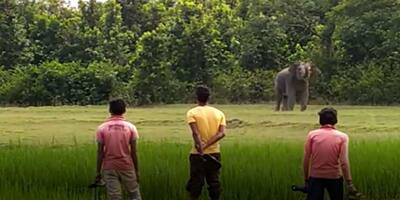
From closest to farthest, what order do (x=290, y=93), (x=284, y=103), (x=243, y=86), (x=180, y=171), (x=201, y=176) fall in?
(x=201, y=176) → (x=180, y=171) → (x=290, y=93) → (x=284, y=103) → (x=243, y=86)

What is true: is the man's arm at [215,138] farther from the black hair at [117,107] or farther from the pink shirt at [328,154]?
the pink shirt at [328,154]

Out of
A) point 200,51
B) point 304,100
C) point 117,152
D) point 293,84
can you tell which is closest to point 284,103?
point 293,84

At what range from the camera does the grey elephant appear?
28341 mm

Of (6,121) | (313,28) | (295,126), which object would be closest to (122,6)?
(313,28)

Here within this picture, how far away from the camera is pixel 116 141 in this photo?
25.7ft

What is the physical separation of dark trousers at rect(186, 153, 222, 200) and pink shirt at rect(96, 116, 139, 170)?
0.90 meters

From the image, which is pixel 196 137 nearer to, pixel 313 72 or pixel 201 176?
pixel 201 176

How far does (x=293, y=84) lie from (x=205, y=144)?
20.2m

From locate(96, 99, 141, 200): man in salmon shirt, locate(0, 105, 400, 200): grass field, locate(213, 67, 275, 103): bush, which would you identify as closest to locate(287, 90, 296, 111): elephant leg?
locate(213, 67, 275, 103): bush

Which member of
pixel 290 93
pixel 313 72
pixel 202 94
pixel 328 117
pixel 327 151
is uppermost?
pixel 313 72

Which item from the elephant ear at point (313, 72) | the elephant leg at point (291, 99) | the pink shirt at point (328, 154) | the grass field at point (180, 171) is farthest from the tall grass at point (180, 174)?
the elephant ear at point (313, 72)

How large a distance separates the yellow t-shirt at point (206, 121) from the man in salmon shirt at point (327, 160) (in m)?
1.33

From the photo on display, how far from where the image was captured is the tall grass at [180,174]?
9.11m

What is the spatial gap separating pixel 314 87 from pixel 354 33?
254 centimetres
